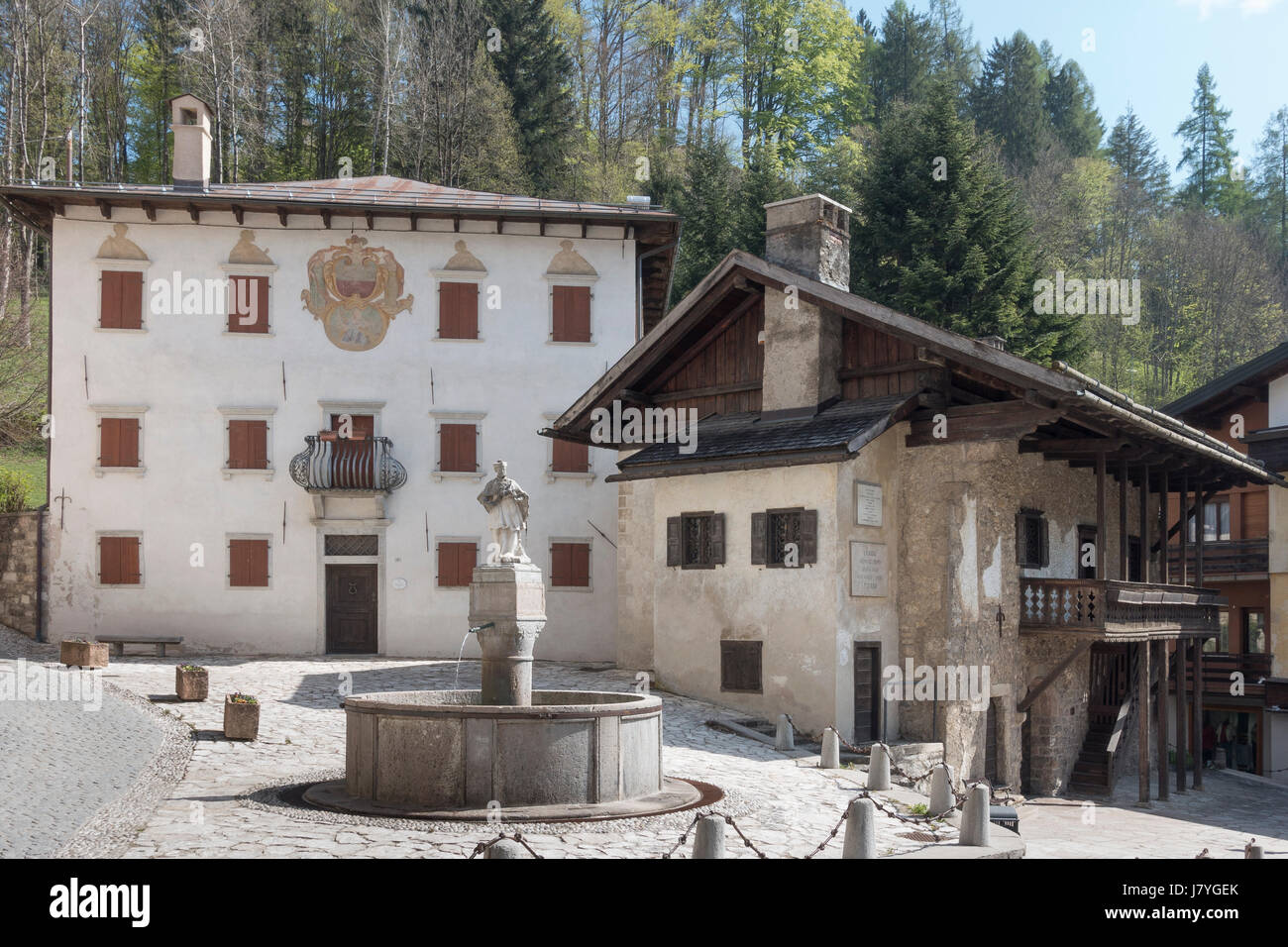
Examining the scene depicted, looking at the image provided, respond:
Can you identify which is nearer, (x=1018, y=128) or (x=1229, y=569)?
(x=1229, y=569)

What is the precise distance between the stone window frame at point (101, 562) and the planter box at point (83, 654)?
12.3 ft

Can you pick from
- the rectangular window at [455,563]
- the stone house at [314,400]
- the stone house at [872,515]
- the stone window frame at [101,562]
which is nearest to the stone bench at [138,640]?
the stone house at [314,400]

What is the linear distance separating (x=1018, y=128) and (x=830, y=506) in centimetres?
3937

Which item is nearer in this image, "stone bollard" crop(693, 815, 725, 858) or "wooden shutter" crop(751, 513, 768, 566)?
"stone bollard" crop(693, 815, 725, 858)

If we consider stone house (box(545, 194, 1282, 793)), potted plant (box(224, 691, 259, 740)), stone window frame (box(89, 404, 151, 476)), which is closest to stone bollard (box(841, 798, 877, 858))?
potted plant (box(224, 691, 259, 740))

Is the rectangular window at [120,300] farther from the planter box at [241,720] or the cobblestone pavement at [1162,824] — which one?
the cobblestone pavement at [1162,824]

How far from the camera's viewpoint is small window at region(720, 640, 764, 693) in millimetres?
19688

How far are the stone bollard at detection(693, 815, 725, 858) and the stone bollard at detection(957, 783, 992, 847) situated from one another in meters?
2.99

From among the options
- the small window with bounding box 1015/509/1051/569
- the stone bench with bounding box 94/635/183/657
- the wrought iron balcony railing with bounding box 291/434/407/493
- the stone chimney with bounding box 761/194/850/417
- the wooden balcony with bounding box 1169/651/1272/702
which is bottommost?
the wooden balcony with bounding box 1169/651/1272/702

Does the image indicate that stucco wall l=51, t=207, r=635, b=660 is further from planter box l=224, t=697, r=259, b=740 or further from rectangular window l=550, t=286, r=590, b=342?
planter box l=224, t=697, r=259, b=740

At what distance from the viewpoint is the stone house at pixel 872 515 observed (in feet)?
61.9
